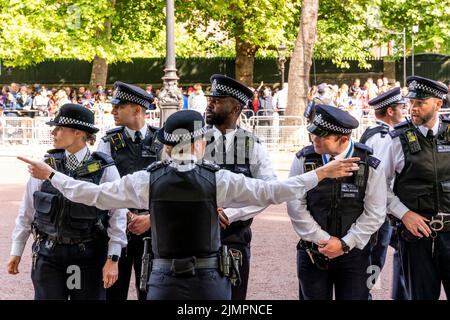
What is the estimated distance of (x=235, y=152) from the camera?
616 cm

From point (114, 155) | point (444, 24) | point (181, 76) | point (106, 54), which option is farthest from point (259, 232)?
point (181, 76)

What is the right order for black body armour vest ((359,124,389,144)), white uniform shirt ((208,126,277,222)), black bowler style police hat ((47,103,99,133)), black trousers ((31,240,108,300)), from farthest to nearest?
1. black body armour vest ((359,124,389,144))
2. white uniform shirt ((208,126,277,222))
3. black bowler style police hat ((47,103,99,133))
4. black trousers ((31,240,108,300))

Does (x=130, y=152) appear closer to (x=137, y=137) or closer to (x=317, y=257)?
(x=137, y=137)

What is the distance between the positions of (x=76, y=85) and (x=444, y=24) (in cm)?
2155

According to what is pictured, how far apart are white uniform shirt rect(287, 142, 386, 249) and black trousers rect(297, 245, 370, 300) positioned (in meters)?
0.12

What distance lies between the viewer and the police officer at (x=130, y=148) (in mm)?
6547

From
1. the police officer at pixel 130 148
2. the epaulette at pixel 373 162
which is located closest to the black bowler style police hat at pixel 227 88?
the police officer at pixel 130 148

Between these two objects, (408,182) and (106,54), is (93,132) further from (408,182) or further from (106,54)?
(106,54)

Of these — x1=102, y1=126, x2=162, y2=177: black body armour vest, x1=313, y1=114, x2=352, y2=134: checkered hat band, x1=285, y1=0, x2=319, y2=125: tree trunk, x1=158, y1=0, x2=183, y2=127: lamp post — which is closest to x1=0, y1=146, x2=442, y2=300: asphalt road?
x1=313, y1=114, x2=352, y2=134: checkered hat band

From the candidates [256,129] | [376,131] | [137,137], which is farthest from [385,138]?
[256,129]

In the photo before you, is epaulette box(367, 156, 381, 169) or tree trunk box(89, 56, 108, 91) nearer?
epaulette box(367, 156, 381, 169)

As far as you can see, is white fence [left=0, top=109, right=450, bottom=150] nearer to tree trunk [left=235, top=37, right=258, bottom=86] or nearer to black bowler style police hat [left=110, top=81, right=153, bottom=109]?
tree trunk [left=235, top=37, right=258, bottom=86]

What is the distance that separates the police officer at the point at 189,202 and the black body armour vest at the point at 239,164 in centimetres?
106

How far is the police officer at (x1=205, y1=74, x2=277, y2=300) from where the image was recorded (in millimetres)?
5934
